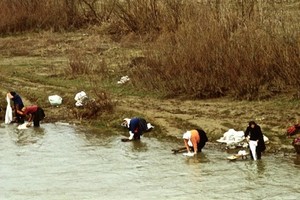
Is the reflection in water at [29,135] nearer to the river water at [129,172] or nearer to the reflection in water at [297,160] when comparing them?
the river water at [129,172]

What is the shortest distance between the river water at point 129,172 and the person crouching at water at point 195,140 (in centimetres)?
23

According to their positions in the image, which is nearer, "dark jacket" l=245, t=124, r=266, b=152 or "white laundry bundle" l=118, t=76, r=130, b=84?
"dark jacket" l=245, t=124, r=266, b=152

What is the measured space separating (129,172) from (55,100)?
8.63 m

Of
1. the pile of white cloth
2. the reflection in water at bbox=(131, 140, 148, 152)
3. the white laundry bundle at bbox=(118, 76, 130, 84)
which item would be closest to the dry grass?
the white laundry bundle at bbox=(118, 76, 130, 84)

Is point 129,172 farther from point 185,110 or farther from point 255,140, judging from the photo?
point 185,110

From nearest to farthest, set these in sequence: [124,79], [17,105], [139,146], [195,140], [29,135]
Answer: [195,140], [139,146], [29,135], [17,105], [124,79]

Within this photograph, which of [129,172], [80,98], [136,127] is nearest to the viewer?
[129,172]

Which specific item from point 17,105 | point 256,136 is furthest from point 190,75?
point 256,136

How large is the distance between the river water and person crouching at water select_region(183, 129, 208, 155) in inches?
9.2

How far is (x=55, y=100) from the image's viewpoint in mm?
24656

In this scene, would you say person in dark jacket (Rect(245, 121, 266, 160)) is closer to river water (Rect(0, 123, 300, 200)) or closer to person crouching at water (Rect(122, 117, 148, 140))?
river water (Rect(0, 123, 300, 200))

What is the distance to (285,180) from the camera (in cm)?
1527

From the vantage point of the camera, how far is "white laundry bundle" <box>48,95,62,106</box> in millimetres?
24648

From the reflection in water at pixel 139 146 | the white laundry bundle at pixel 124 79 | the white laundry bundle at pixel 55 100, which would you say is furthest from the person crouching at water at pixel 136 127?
the white laundry bundle at pixel 124 79
